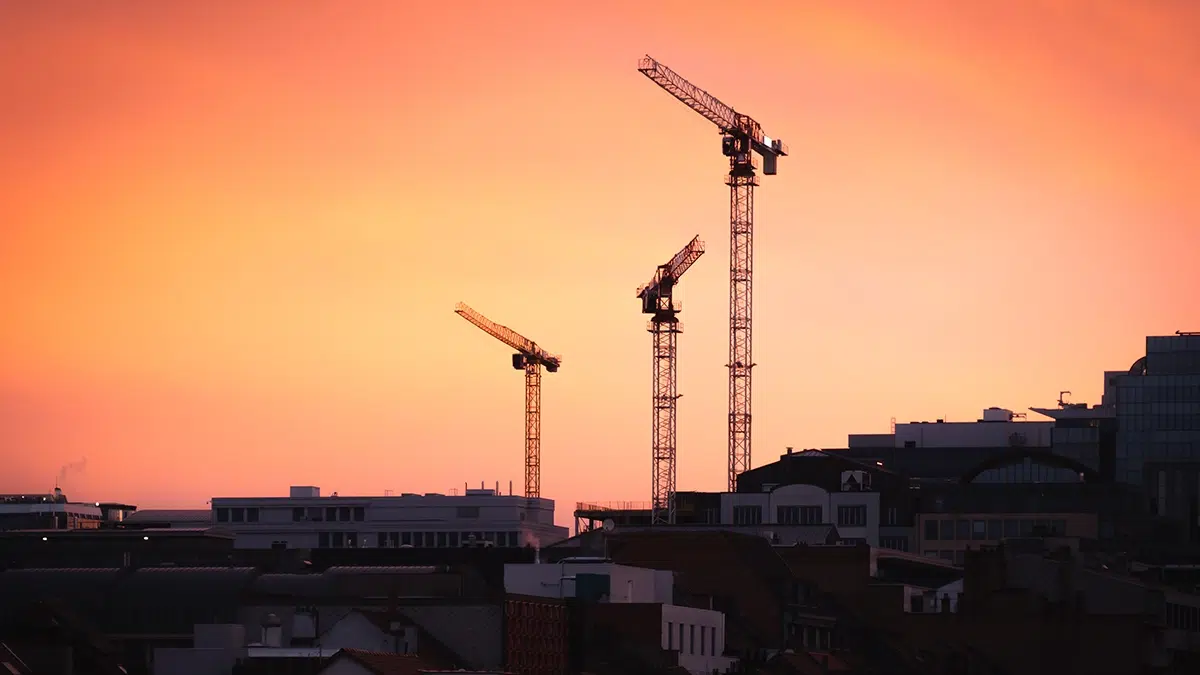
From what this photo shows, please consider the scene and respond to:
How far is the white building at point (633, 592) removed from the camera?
400ft

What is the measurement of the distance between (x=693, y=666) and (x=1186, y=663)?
2561 centimetres

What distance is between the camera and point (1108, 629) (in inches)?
5108

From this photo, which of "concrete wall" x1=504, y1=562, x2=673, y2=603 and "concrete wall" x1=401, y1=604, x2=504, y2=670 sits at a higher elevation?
"concrete wall" x1=504, y1=562, x2=673, y2=603

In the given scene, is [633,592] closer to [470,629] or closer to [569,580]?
[569,580]

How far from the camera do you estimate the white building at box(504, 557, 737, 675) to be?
12181 cm

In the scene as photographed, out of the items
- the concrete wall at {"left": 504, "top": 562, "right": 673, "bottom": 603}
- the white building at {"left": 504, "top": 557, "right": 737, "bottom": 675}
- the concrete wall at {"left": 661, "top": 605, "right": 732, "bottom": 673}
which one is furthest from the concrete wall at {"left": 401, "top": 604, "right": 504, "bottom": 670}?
the white building at {"left": 504, "top": 557, "right": 737, "bottom": 675}

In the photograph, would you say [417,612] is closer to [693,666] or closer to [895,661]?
[693,666]

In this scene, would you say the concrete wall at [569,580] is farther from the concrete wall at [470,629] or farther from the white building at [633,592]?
the concrete wall at [470,629]

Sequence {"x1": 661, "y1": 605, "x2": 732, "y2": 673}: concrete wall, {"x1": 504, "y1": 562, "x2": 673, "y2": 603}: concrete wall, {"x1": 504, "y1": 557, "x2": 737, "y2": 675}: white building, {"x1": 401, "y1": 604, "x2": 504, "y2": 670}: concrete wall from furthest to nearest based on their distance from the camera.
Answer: {"x1": 504, "y1": 562, "x2": 673, "y2": 603}: concrete wall < {"x1": 504, "y1": 557, "x2": 737, "y2": 675}: white building < {"x1": 661, "y1": 605, "x2": 732, "y2": 673}: concrete wall < {"x1": 401, "y1": 604, "x2": 504, "y2": 670}: concrete wall

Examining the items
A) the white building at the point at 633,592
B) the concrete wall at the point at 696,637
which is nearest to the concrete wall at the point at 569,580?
the white building at the point at 633,592

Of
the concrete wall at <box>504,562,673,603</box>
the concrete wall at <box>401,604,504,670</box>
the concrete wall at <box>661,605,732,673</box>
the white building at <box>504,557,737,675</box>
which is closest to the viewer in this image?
the concrete wall at <box>401,604,504,670</box>

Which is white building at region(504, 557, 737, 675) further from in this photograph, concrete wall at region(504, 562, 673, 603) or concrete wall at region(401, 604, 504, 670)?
concrete wall at region(401, 604, 504, 670)

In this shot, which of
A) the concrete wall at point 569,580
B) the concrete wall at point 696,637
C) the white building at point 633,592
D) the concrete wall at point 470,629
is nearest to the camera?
the concrete wall at point 470,629

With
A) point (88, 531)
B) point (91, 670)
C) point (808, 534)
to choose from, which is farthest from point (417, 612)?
point (88, 531)
